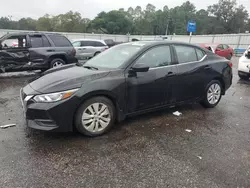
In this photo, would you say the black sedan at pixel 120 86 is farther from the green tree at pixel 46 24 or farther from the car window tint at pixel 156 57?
the green tree at pixel 46 24

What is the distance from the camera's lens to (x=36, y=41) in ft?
27.1

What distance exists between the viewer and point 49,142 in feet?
11.0

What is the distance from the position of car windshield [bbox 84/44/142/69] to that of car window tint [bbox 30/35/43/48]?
4.66 m

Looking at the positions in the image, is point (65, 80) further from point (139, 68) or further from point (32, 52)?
point (32, 52)

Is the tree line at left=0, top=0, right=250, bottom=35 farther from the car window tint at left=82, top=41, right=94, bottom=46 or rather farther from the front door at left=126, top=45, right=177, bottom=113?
the front door at left=126, top=45, right=177, bottom=113

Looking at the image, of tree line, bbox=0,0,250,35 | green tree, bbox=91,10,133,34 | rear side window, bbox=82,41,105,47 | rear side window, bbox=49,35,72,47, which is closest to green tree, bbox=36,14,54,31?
tree line, bbox=0,0,250,35

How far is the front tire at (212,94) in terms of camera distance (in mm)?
5066

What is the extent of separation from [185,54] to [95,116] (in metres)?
2.46

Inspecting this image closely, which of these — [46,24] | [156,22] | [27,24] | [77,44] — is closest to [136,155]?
[77,44]

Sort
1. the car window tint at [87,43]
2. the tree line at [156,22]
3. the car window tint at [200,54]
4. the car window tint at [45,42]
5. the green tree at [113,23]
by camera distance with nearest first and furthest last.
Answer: the car window tint at [200,54], the car window tint at [45,42], the car window tint at [87,43], the tree line at [156,22], the green tree at [113,23]

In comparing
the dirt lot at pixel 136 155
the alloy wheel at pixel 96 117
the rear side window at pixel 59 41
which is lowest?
the dirt lot at pixel 136 155

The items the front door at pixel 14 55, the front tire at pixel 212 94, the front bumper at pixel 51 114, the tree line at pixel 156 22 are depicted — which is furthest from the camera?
the tree line at pixel 156 22

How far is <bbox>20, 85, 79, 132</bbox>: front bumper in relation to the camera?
124 inches

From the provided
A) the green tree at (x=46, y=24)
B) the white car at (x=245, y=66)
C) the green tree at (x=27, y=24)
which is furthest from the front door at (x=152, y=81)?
the green tree at (x=27, y=24)
